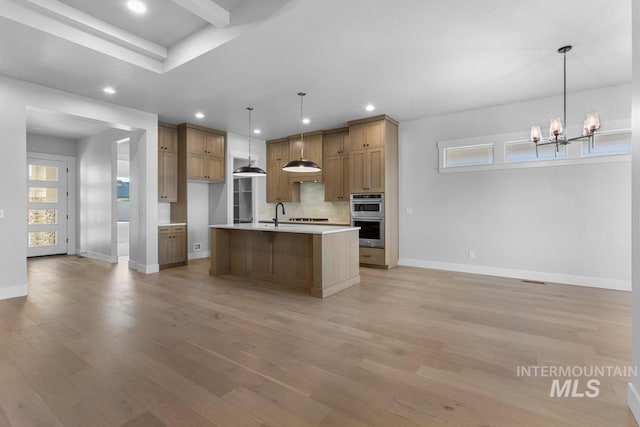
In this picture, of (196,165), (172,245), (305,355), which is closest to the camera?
(305,355)

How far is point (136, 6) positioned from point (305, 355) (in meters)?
3.62

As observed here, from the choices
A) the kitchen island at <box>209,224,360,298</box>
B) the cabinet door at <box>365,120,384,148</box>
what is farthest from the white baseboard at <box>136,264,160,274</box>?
the cabinet door at <box>365,120,384,148</box>

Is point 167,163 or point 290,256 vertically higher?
point 167,163

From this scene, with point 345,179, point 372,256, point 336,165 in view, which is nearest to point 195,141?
point 336,165

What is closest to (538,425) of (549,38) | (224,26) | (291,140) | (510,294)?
(510,294)

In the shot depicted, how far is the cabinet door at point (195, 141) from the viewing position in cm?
643

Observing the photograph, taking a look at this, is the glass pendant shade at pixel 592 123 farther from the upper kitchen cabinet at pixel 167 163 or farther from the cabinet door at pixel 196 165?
Result: the upper kitchen cabinet at pixel 167 163

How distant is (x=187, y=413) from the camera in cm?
179

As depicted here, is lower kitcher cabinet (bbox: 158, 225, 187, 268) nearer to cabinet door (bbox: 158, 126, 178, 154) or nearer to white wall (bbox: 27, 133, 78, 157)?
cabinet door (bbox: 158, 126, 178, 154)

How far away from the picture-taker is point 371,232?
6.05 meters

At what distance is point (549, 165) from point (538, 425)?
446 cm

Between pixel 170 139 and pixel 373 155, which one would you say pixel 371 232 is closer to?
pixel 373 155

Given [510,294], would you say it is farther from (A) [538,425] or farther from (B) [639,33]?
(B) [639,33]

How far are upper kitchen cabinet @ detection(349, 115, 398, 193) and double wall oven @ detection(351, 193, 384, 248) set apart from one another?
6.1 inches
